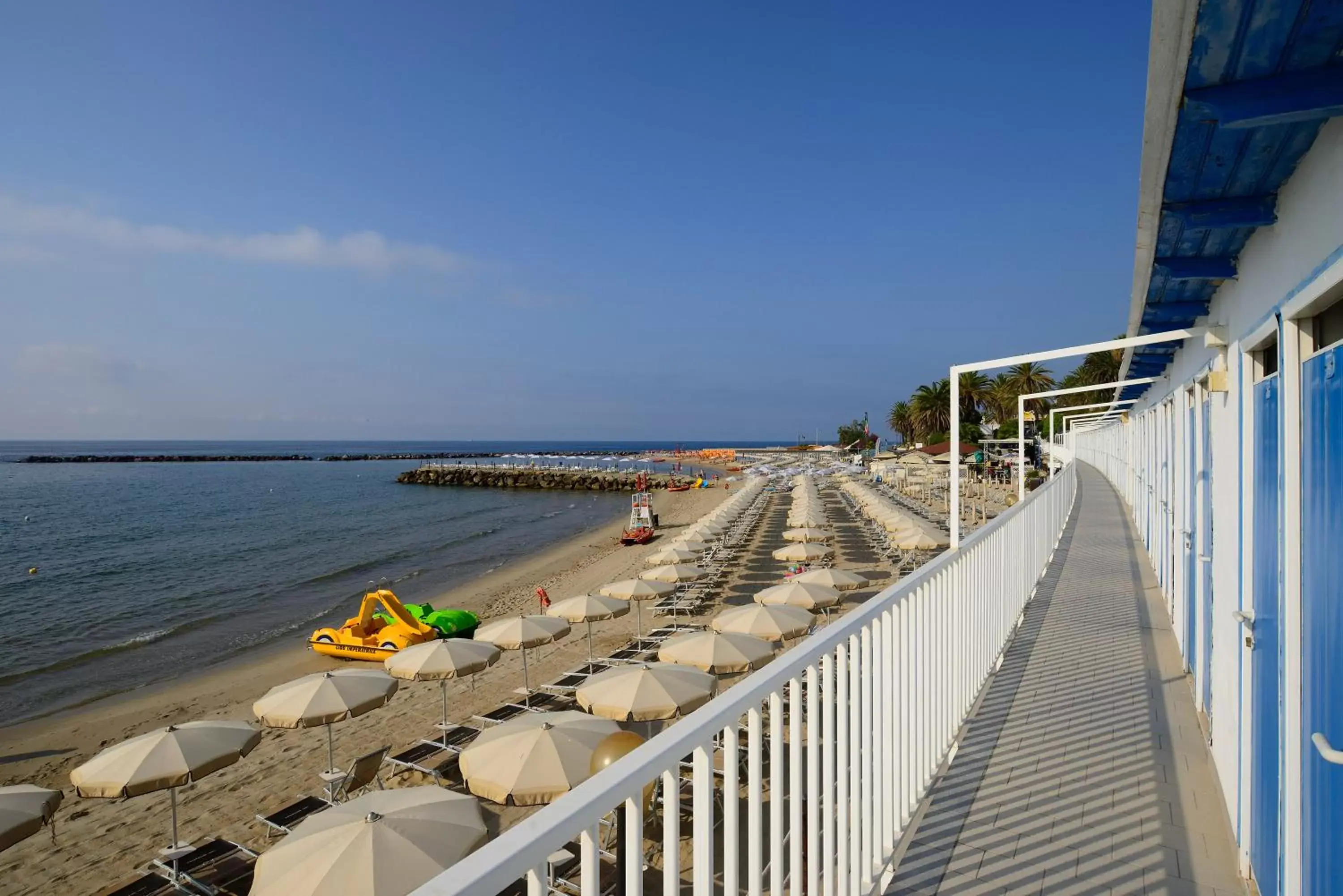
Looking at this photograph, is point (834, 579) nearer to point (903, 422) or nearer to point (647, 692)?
point (647, 692)

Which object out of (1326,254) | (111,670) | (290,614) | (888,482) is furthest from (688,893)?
(888,482)

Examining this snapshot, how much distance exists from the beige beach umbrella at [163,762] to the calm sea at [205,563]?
9.21 m

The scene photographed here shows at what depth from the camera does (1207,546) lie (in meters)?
4.87

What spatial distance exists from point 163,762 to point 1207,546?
857cm

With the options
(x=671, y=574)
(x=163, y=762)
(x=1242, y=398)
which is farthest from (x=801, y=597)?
(x=1242, y=398)

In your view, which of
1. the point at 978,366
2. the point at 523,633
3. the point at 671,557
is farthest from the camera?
the point at 671,557

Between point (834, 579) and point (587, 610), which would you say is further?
point (834, 579)

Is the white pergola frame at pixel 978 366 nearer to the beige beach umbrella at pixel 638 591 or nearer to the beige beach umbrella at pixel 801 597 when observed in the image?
the beige beach umbrella at pixel 801 597

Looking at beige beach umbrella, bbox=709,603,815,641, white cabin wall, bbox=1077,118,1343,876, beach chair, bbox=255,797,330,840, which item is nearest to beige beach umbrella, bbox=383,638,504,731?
beach chair, bbox=255,797,330,840

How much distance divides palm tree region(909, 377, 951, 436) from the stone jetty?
2298cm

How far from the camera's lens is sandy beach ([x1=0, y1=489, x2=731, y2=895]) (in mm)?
7422

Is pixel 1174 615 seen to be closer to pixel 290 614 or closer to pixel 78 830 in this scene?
pixel 78 830

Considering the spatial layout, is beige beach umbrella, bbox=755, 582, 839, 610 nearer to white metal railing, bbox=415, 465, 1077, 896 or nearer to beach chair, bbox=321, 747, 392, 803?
beach chair, bbox=321, 747, 392, 803

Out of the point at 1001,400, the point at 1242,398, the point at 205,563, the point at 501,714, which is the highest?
the point at 1001,400
